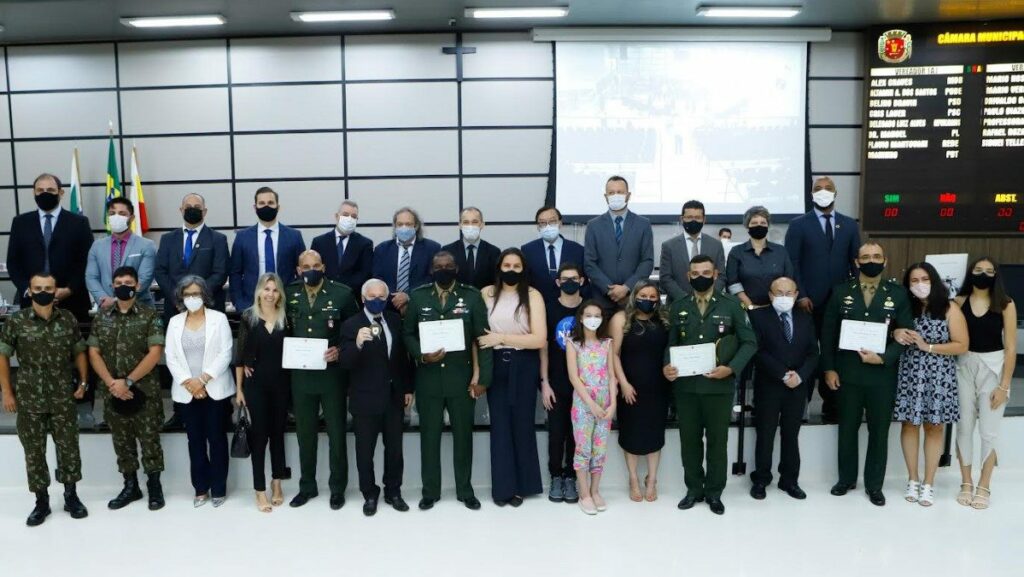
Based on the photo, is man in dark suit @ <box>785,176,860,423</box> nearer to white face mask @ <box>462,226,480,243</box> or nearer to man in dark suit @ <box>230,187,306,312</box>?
white face mask @ <box>462,226,480,243</box>

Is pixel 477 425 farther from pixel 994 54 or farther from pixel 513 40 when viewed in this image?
pixel 994 54

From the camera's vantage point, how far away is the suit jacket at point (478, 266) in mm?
4367

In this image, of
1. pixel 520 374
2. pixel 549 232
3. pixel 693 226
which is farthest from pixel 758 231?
pixel 520 374

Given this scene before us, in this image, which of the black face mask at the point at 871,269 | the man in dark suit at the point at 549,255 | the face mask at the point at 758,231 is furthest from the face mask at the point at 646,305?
the black face mask at the point at 871,269

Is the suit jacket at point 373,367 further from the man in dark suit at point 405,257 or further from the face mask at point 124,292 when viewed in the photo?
the face mask at point 124,292

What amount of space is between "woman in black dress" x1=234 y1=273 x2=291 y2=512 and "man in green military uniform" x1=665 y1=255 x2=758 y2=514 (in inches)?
84.0

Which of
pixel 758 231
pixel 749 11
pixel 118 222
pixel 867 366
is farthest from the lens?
pixel 749 11

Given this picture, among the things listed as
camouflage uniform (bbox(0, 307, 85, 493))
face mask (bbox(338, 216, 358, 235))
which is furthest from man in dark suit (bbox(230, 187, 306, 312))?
camouflage uniform (bbox(0, 307, 85, 493))

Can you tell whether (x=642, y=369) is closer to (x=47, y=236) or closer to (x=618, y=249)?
(x=618, y=249)

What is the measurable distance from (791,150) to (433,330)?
4.69 metres

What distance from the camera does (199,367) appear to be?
387 centimetres

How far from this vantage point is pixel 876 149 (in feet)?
21.8

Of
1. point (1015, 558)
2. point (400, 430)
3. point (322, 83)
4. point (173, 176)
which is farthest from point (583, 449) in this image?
point (173, 176)

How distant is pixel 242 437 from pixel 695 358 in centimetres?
251
